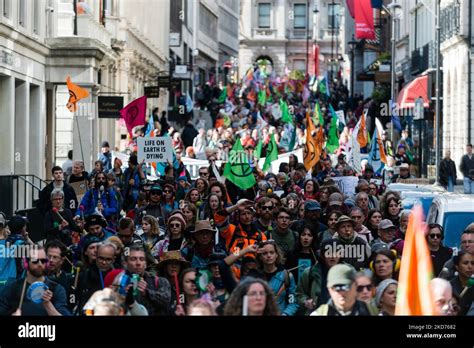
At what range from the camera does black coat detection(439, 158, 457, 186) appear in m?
35.5

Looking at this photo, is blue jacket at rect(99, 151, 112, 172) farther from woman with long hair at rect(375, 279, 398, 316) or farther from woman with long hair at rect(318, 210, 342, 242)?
A: woman with long hair at rect(375, 279, 398, 316)

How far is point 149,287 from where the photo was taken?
9.75 m

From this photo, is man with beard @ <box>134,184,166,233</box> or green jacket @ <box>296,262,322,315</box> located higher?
man with beard @ <box>134,184,166,233</box>

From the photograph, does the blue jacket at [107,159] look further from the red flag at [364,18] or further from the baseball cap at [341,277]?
the red flag at [364,18]

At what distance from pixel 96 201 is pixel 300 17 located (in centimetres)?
11350

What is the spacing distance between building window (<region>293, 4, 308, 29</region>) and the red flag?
4492 centimetres

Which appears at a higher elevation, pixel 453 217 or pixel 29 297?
pixel 453 217

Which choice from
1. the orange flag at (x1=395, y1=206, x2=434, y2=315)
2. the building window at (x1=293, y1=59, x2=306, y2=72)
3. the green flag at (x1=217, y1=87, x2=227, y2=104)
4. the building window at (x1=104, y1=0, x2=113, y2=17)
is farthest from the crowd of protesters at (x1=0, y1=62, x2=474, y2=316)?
the building window at (x1=293, y1=59, x2=306, y2=72)

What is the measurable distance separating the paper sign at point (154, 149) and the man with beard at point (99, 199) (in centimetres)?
343

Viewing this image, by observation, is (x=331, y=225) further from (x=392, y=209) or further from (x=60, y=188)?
(x=60, y=188)

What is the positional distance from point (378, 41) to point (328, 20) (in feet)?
191

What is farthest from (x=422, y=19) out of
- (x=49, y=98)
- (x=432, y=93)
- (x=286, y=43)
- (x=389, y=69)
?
(x=286, y=43)

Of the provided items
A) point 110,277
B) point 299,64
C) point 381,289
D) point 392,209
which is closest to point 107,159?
point 392,209

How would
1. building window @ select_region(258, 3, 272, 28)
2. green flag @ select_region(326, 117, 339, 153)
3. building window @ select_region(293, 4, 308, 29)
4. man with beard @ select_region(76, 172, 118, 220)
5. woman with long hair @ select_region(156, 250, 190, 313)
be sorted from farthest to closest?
building window @ select_region(293, 4, 308, 29) → building window @ select_region(258, 3, 272, 28) → green flag @ select_region(326, 117, 339, 153) → man with beard @ select_region(76, 172, 118, 220) → woman with long hair @ select_region(156, 250, 190, 313)
